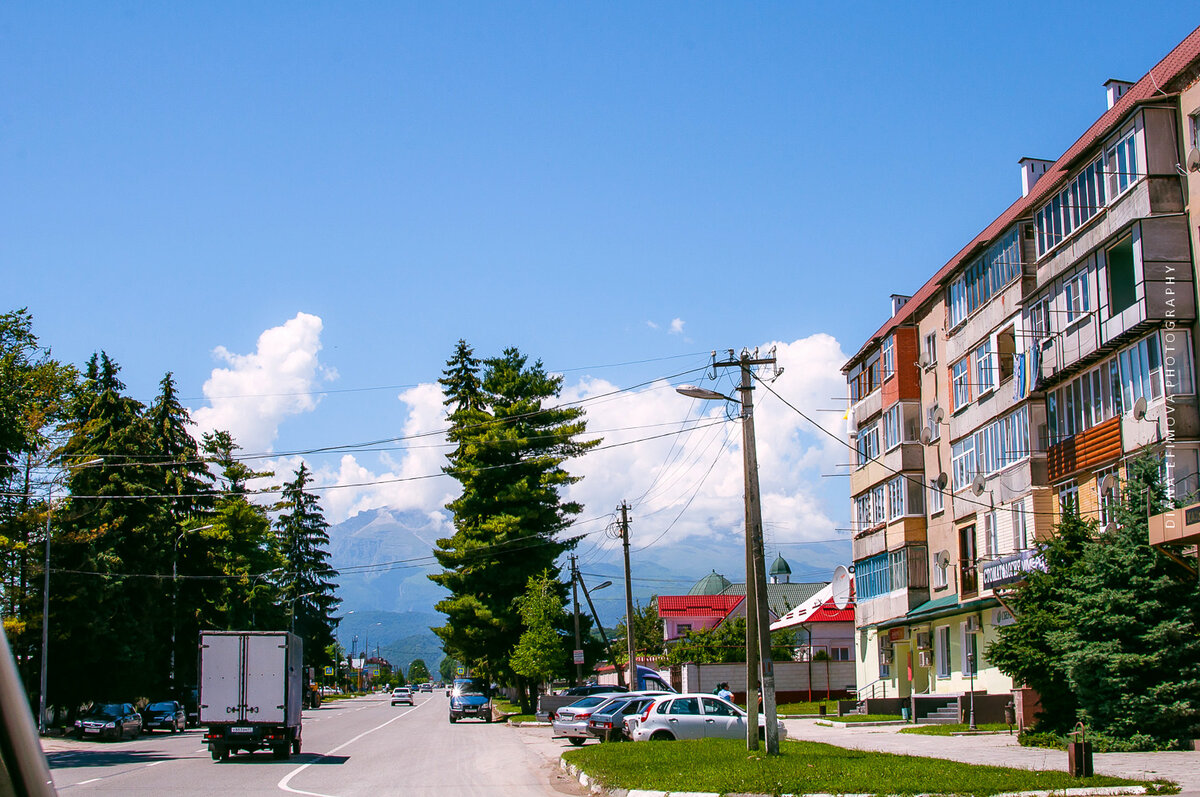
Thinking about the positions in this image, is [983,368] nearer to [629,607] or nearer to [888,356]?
[888,356]

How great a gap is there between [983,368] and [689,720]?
53.4 feet

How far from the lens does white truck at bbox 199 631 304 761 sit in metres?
26.0

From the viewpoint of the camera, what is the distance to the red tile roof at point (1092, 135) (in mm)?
26062

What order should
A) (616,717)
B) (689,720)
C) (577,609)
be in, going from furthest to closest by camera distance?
1. (577,609)
2. (616,717)
3. (689,720)

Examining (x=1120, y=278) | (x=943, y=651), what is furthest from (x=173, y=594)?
(x=1120, y=278)

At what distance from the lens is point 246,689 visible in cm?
2614

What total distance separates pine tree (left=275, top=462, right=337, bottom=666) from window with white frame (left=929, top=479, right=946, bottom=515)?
5957 centimetres

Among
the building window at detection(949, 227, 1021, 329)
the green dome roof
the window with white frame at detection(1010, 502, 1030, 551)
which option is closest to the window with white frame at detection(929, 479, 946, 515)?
the building window at detection(949, 227, 1021, 329)

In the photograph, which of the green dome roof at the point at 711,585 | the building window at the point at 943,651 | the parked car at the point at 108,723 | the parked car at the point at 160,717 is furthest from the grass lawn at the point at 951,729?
the green dome roof at the point at 711,585

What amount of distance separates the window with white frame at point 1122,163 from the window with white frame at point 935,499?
16.0 m

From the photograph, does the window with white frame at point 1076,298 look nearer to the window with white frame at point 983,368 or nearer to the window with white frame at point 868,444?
the window with white frame at point 983,368

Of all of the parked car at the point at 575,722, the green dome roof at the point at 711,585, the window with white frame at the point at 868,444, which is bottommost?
the parked car at the point at 575,722

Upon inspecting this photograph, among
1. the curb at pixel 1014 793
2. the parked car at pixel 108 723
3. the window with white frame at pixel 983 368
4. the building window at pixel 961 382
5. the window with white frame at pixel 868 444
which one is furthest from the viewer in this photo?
the window with white frame at pixel 868 444

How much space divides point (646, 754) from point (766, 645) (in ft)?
10.7
